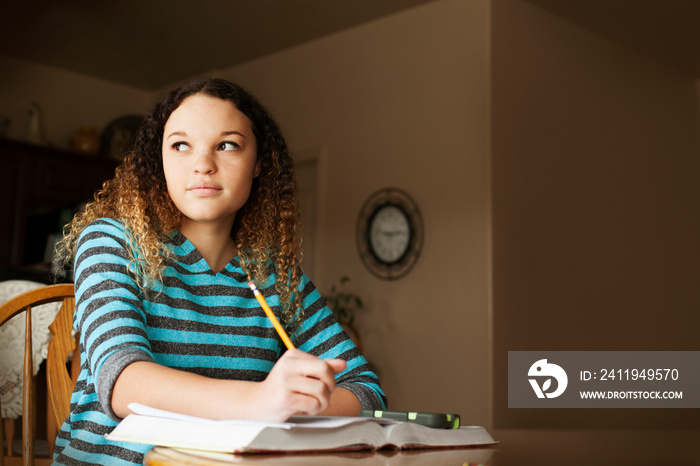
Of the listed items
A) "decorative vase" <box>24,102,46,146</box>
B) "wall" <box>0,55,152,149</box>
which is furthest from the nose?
"wall" <box>0,55,152,149</box>

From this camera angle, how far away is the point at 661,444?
976mm

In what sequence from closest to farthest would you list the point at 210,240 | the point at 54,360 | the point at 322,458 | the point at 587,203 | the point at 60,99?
the point at 322,458, the point at 210,240, the point at 54,360, the point at 587,203, the point at 60,99

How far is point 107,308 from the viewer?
2.95 ft

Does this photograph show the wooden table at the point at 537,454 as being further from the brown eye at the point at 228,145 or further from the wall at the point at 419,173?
the wall at the point at 419,173

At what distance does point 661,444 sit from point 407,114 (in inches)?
135

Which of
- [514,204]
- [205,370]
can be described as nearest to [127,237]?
[205,370]

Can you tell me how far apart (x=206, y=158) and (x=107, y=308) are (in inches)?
10.7

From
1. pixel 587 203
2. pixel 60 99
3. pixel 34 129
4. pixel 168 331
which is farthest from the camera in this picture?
pixel 60 99

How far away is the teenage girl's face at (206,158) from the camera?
1.05m

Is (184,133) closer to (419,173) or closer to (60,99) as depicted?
(419,173)

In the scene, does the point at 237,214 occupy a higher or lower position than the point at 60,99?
lower

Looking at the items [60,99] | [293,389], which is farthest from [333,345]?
[60,99]

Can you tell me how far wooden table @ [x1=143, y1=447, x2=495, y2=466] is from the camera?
0.58m

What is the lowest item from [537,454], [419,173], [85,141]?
[537,454]
